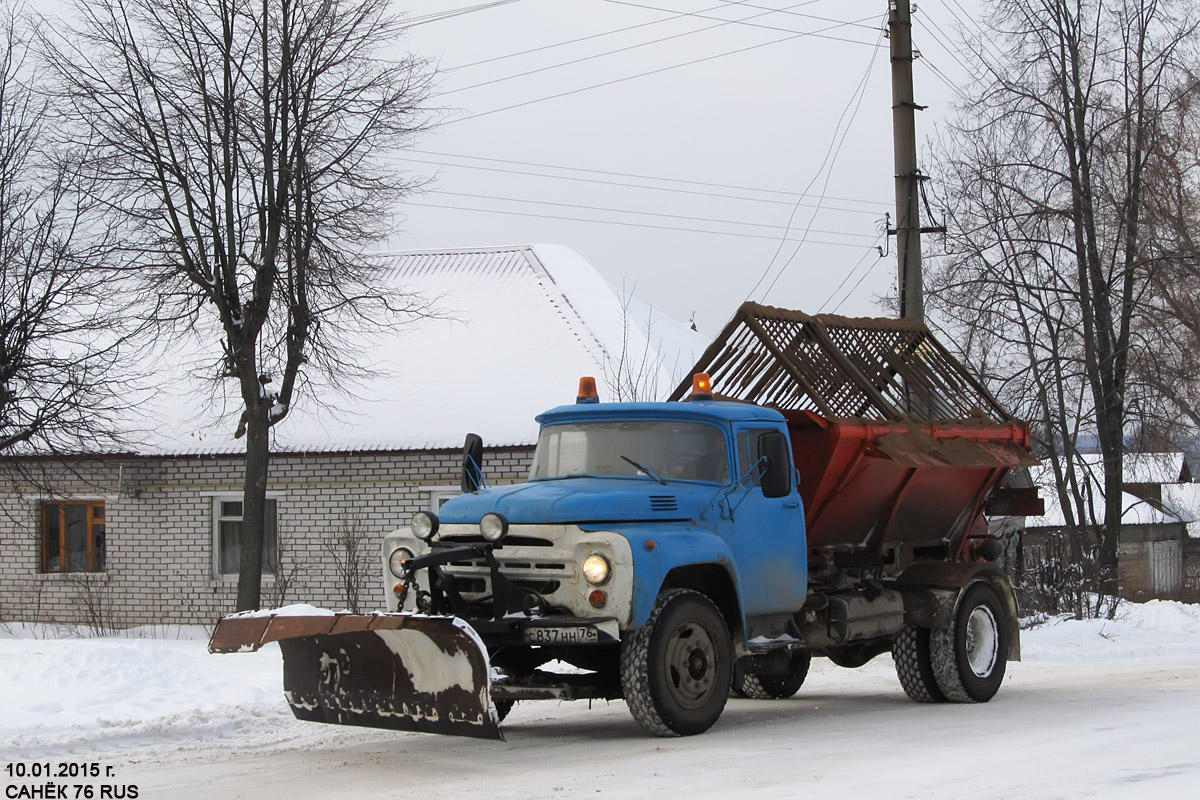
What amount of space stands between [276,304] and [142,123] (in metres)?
2.79

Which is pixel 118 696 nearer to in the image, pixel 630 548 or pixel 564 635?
pixel 564 635

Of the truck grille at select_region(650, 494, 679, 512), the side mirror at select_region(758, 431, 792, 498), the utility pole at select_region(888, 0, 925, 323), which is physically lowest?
the truck grille at select_region(650, 494, 679, 512)

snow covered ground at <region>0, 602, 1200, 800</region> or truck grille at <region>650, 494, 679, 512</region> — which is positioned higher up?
truck grille at <region>650, 494, 679, 512</region>

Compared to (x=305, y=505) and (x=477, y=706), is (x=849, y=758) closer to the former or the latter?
(x=477, y=706)

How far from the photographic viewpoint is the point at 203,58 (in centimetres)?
1808

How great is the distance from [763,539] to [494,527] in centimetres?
208

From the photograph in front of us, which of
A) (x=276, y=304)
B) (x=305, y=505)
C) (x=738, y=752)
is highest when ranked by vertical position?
(x=276, y=304)

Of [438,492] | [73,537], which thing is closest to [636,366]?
[438,492]

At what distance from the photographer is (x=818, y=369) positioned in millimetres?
11398

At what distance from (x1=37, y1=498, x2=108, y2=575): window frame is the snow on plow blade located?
15175 millimetres

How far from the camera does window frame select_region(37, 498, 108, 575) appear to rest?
22906mm

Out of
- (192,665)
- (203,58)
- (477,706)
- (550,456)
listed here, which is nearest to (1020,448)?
(550,456)

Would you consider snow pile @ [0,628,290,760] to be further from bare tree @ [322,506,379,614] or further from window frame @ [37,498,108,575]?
window frame @ [37,498,108,575]

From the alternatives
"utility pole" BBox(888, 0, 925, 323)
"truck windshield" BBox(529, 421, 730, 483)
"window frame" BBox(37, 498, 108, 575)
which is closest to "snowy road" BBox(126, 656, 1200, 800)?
"truck windshield" BBox(529, 421, 730, 483)
